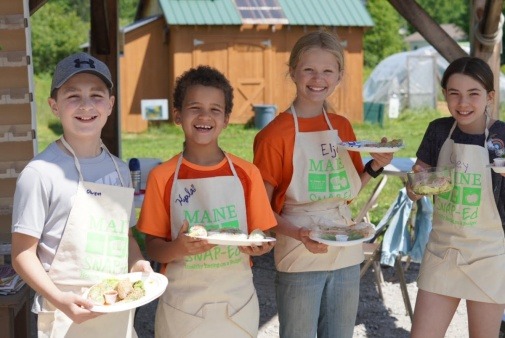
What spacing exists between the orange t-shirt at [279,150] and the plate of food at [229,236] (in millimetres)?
417

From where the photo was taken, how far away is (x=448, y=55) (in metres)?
5.30

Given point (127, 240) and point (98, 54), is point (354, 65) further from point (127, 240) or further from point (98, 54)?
point (127, 240)

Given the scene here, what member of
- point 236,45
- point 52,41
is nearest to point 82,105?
point 236,45

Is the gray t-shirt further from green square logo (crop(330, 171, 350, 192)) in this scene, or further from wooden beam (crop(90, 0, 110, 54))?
wooden beam (crop(90, 0, 110, 54))

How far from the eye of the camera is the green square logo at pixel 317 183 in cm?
301

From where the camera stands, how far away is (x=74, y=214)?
244 cm

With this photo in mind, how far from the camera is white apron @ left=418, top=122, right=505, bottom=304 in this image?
3.11m

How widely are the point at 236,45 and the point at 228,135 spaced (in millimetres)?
2942

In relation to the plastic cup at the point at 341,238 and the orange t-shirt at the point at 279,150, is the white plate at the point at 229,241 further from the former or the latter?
the orange t-shirt at the point at 279,150

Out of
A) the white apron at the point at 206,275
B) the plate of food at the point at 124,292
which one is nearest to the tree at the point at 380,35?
the white apron at the point at 206,275

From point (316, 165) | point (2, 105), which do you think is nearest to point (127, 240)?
point (316, 165)

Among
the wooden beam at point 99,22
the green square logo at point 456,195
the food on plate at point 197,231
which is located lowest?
the food on plate at point 197,231

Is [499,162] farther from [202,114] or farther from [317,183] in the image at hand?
[202,114]

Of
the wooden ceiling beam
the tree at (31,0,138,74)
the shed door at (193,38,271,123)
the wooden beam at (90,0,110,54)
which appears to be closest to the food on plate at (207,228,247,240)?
the wooden ceiling beam
